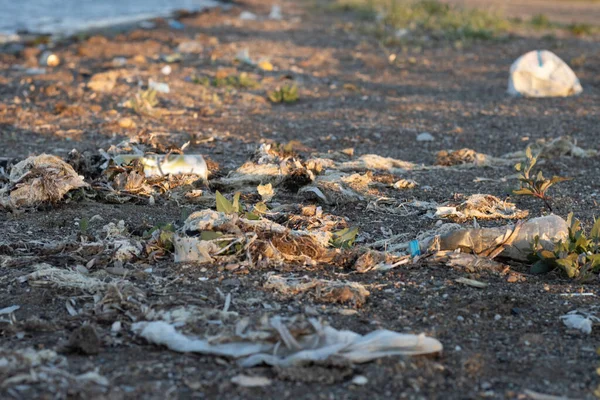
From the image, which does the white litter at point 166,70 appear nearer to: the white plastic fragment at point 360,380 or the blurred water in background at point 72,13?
the blurred water in background at point 72,13

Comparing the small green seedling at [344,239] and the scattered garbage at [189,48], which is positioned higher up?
the small green seedling at [344,239]

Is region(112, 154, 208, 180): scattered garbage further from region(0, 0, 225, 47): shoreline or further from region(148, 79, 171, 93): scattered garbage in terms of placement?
region(0, 0, 225, 47): shoreline

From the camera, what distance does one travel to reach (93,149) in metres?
6.15

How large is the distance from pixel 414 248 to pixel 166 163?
73.5 inches

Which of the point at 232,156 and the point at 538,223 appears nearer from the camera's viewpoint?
the point at 538,223

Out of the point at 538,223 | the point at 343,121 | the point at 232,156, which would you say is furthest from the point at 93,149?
the point at 538,223

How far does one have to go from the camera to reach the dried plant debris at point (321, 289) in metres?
3.12

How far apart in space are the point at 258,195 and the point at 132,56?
23.9 feet

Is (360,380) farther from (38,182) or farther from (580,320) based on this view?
(38,182)

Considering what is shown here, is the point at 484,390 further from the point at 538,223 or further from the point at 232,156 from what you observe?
the point at 232,156

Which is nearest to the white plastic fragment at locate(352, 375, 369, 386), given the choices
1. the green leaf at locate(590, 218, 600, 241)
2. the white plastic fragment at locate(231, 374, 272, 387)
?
the white plastic fragment at locate(231, 374, 272, 387)

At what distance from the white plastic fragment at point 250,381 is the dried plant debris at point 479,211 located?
2.16 m

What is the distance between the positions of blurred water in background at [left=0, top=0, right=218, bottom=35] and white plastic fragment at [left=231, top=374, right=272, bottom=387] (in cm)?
1491

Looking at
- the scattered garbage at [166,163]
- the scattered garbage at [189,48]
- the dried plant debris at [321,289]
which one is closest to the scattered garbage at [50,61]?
the scattered garbage at [189,48]
